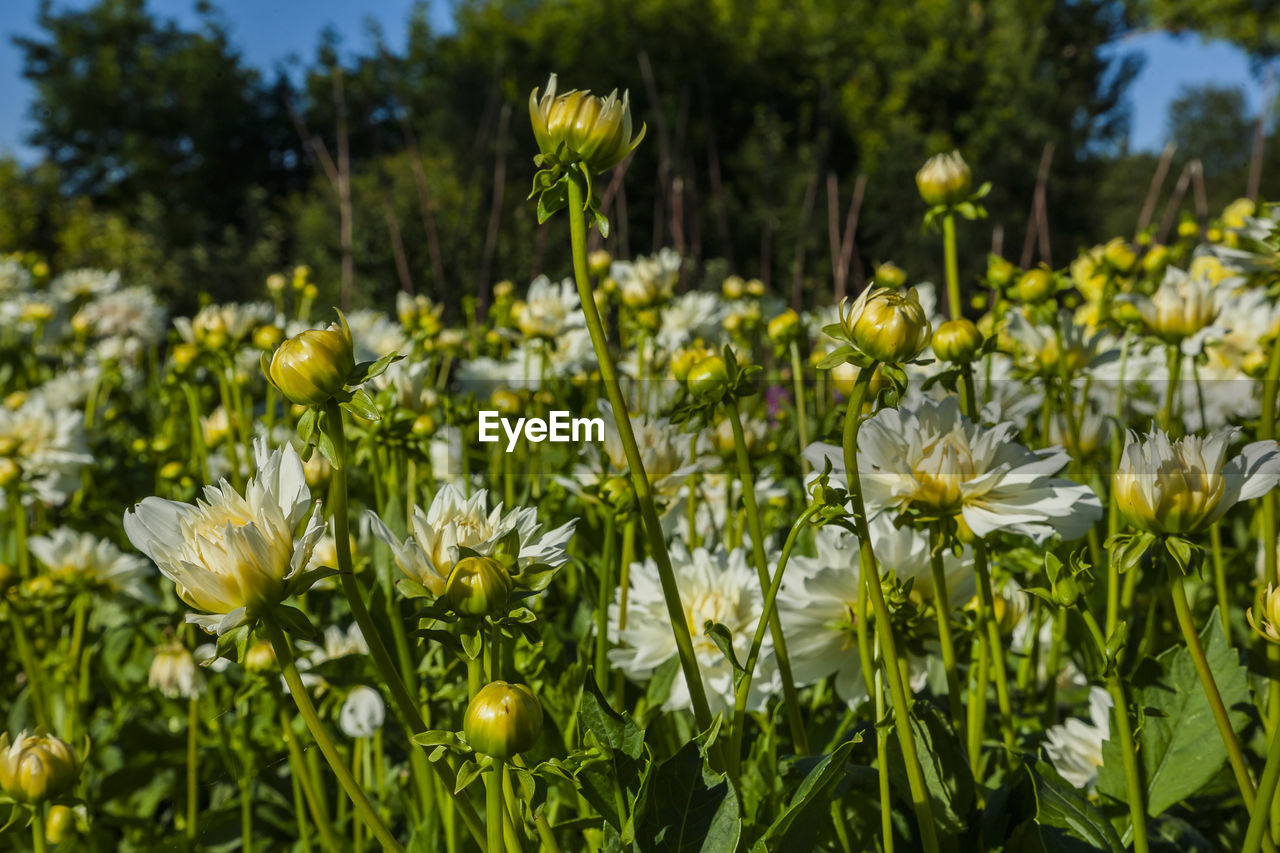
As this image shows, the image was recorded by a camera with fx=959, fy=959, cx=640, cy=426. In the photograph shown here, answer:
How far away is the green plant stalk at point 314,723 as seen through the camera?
1.37ft

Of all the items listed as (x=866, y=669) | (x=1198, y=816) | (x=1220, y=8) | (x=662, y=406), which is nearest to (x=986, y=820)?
(x=866, y=669)

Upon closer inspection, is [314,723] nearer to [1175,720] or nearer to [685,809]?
[685,809]

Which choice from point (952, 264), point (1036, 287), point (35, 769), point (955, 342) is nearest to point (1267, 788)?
point (955, 342)

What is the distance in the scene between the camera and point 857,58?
1545cm

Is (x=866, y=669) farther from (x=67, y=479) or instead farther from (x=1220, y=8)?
(x=1220, y=8)

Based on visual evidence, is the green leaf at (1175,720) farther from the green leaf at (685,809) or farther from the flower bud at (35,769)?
the flower bud at (35,769)

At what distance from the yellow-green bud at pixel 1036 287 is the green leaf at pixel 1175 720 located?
374mm

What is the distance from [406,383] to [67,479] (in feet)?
2.76

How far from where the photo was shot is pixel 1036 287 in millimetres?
921

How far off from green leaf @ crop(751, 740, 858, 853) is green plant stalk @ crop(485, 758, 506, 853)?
0.43ft

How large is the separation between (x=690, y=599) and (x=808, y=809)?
296 mm

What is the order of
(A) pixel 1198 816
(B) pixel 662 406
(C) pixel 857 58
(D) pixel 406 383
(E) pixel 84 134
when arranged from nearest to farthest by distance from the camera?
(A) pixel 1198 816
(D) pixel 406 383
(B) pixel 662 406
(C) pixel 857 58
(E) pixel 84 134

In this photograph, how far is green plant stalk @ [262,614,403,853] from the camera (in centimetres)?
42

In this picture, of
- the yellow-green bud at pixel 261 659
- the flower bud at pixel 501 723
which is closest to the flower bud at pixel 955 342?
the flower bud at pixel 501 723
